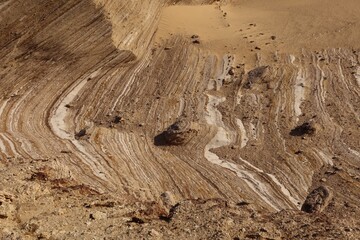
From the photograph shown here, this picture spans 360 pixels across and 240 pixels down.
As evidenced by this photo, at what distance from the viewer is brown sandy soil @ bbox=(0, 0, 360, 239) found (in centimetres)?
864

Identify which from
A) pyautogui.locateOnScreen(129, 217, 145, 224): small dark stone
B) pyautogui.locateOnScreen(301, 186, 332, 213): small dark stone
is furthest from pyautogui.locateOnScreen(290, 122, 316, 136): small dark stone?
pyautogui.locateOnScreen(129, 217, 145, 224): small dark stone

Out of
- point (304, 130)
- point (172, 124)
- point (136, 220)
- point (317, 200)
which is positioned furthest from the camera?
point (172, 124)

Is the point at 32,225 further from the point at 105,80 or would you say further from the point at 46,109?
the point at 105,80

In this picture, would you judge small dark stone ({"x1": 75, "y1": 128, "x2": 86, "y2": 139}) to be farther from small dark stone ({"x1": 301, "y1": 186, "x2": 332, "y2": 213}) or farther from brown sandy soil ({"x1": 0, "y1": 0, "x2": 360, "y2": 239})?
small dark stone ({"x1": 301, "y1": 186, "x2": 332, "y2": 213})

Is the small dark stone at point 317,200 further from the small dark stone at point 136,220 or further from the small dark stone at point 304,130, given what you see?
the small dark stone at point 136,220

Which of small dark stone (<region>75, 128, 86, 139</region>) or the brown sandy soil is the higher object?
the brown sandy soil

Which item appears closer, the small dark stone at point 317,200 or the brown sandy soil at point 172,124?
the brown sandy soil at point 172,124

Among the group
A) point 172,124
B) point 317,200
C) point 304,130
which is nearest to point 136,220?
point 317,200

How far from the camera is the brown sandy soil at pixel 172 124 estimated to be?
864cm

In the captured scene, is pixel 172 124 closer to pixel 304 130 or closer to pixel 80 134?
pixel 80 134

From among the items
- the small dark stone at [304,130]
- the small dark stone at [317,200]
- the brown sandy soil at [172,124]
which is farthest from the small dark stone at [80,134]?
the small dark stone at [317,200]

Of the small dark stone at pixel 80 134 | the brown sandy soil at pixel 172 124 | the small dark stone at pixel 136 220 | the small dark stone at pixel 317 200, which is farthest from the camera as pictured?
the small dark stone at pixel 80 134

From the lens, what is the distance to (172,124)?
15320mm

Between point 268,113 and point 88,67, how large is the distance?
5.87 metres
